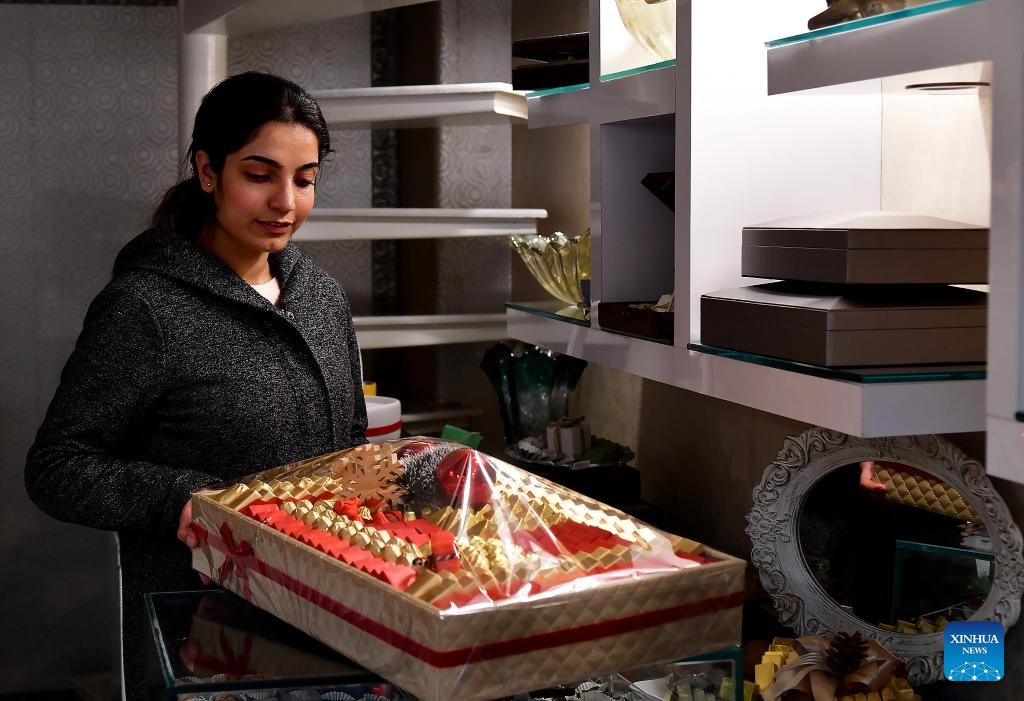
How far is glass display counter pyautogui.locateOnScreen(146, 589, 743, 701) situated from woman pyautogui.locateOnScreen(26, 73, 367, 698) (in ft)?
1.45

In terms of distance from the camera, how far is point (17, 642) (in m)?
3.89

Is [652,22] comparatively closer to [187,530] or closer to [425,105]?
[187,530]

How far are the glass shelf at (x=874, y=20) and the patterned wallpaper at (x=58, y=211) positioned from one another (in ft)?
9.60

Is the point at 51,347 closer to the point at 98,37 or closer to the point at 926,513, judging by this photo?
the point at 98,37

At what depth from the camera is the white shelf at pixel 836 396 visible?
1.21m

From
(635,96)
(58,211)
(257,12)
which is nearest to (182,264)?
(635,96)

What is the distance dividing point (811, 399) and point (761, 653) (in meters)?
0.53

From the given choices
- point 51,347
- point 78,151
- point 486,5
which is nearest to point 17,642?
point 51,347

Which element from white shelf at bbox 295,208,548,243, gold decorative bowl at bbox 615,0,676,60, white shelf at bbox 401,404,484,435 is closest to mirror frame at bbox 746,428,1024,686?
gold decorative bowl at bbox 615,0,676,60

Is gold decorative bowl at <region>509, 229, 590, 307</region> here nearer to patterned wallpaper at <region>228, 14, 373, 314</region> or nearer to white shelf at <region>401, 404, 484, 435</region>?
white shelf at <region>401, 404, 484, 435</region>

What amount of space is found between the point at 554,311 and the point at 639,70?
0.56 m

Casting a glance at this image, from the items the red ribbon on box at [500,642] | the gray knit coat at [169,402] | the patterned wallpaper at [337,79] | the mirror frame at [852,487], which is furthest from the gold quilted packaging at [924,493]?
the patterned wallpaper at [337,79]

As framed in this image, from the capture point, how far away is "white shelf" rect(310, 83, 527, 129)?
2721 mm

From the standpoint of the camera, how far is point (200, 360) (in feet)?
6.27
